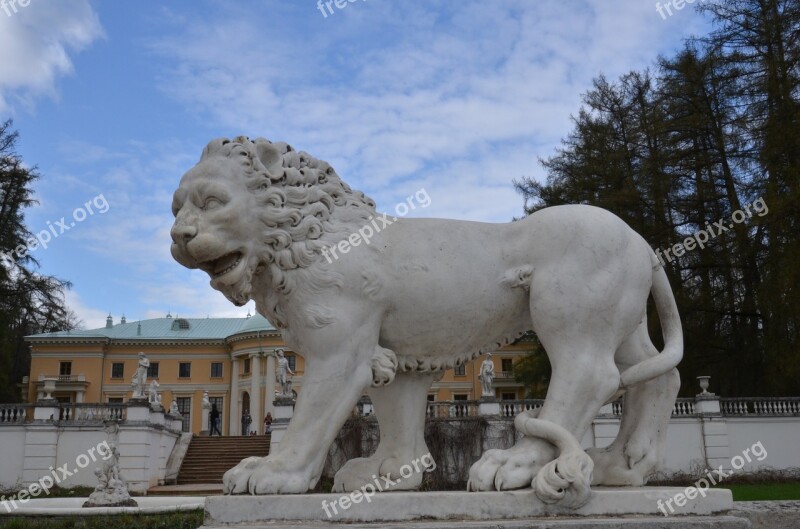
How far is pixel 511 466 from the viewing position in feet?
11.3

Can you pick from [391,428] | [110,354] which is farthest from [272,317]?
[110,354]

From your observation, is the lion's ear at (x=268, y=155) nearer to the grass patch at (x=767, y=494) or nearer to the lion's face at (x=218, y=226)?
the lion's face at (x=218, y=226)

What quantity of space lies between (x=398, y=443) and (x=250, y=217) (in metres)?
1.39

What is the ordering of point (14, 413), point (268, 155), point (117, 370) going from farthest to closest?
1. point (117, 370)
2. point (14, 413)
3. point (268, 155)

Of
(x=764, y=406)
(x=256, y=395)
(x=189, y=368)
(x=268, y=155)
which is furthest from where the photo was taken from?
(x=189, y=368)

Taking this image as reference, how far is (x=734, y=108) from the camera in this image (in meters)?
25.4

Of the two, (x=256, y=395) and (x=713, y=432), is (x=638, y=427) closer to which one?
(x=713, y=432)

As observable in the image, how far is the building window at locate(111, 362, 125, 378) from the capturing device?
48.7 m

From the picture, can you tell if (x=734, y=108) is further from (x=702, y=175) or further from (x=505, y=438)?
(x=505, y=438)

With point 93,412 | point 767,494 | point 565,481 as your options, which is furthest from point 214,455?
point 565,481

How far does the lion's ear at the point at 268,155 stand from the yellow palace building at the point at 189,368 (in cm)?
4228

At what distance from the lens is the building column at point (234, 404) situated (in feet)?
159

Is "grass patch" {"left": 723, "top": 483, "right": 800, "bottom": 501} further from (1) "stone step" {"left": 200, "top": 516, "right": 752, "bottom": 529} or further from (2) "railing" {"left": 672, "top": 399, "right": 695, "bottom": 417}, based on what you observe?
(1) "stone step" {"left": 200, "top": 516, "right": 752, "bottom": 529}

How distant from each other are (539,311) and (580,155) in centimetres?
2679
